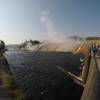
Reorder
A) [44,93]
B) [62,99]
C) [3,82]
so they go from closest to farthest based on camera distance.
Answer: [62,99] → [44,93] → [3,82]

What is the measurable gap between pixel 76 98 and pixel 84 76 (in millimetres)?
4260

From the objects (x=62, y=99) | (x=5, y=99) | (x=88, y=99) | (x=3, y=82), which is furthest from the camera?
(x=3, y=82)

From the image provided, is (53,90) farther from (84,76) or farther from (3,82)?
(3,82)

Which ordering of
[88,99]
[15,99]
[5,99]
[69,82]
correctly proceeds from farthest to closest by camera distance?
[69,82]
[15,99]
[5,99]
[88,99]

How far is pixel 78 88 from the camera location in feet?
64.5

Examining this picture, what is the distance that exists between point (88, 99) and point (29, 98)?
12.6m

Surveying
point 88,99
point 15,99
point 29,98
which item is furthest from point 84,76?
point 88,99

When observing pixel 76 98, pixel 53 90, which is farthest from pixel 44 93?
pixel 76 98

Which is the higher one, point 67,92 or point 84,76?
point 84,76

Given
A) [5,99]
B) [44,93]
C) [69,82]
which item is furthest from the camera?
[69,82]

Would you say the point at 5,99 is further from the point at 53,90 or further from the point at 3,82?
the point at 53,90

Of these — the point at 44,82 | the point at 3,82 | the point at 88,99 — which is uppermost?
the point at 88,99

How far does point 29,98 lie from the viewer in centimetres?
1664

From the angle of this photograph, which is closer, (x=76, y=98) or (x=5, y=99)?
(x=5, y=99)
